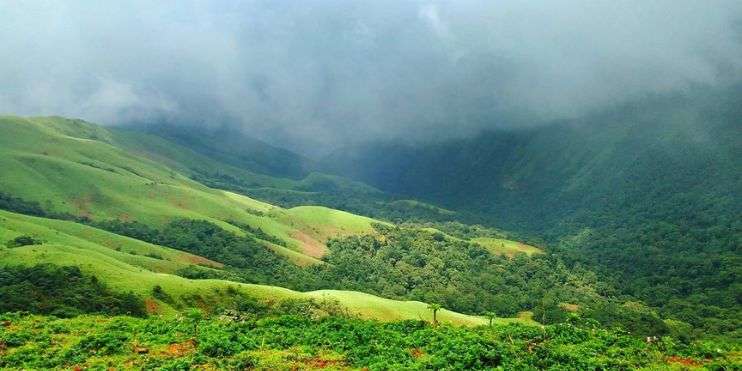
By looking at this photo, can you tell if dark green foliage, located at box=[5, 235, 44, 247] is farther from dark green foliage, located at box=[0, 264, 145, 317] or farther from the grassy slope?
dark green foliage, located at box=[0, 264, 145, 317]

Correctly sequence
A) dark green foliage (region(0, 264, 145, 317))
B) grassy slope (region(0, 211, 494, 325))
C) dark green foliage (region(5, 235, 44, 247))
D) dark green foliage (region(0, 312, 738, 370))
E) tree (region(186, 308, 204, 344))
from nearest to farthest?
dark green foliage (region(0, 312, 738, 370)) < tree (region(186, 308, 204, 344)) < dark green foliage (region(0, 264, 145, 317)) < grassy slope (region(0, 211, 494, 325)) < dark green foliage (region(5, 235, 44, 247))

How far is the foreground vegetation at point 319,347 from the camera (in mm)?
57094

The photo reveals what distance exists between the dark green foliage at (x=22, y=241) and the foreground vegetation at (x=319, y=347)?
296 feet

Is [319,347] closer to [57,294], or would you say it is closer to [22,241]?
[57,294]

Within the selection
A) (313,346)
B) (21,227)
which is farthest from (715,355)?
(21,227)

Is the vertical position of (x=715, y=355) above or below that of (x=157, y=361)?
above

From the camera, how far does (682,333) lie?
177 meters

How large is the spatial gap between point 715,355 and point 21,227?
191 metres

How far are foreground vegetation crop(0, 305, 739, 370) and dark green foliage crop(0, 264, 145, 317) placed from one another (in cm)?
2832

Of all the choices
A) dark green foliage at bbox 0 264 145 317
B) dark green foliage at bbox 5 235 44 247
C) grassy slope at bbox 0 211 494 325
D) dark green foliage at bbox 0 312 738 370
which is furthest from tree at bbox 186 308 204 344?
dark green foliage at bbox 5 235 44 247

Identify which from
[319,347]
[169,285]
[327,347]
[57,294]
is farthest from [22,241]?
[327,347]

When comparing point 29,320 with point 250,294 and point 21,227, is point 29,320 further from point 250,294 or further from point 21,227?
point 21,227

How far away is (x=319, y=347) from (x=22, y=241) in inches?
5189

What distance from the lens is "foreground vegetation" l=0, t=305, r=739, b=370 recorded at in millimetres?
57094
